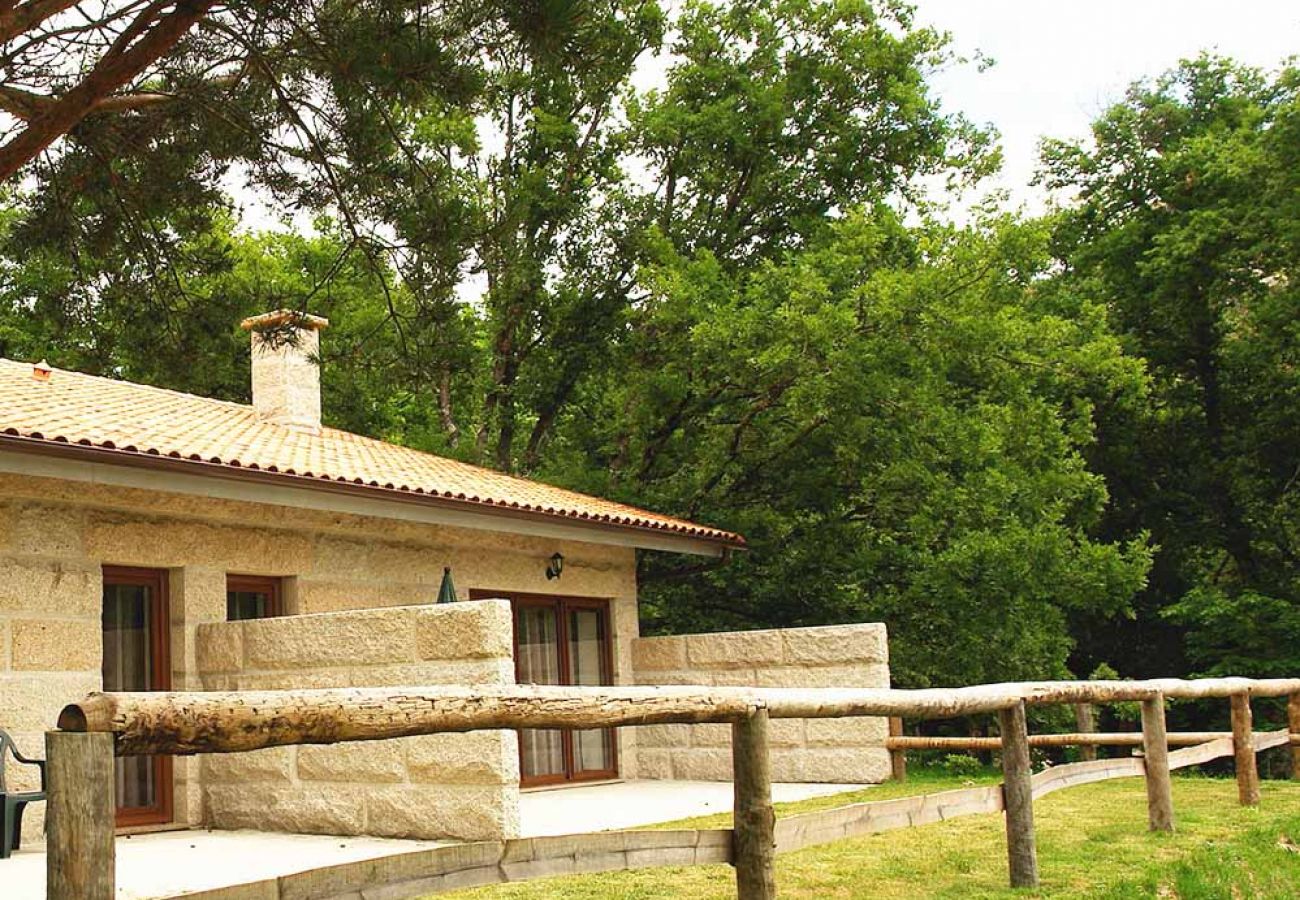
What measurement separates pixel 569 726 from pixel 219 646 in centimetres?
582

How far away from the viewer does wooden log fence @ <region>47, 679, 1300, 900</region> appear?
326 cm

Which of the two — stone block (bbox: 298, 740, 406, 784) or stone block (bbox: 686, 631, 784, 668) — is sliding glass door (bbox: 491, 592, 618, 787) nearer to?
stone block (bbox: 686, 631, 784, 668)

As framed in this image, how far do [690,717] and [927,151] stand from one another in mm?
18883

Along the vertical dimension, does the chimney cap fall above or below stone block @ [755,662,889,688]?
above

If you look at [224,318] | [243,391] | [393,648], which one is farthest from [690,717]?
[243,391]

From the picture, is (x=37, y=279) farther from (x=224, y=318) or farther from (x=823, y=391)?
(x=823, y=391)

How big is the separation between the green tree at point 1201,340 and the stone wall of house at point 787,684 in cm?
1218

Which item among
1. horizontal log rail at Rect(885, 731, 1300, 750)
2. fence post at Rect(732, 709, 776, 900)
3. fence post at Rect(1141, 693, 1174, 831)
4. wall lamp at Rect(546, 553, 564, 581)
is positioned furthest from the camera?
wall lamp at Rect(546, 553, 564, 581)

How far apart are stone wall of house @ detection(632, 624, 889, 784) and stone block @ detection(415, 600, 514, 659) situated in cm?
303

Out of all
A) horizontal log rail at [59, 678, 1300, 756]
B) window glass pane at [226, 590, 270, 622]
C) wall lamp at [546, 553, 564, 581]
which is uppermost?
wall lamp at [546, 553, 564, 581]

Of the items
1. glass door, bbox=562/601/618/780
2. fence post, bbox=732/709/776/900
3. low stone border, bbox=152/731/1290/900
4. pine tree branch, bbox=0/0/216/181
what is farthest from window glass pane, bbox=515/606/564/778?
fence post, bbox=732/709/776/900

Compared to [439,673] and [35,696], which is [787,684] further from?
[35,696]

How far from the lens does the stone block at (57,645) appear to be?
8.81 meters

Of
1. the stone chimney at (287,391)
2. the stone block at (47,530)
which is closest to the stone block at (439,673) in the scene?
the stone block at (47,530)
